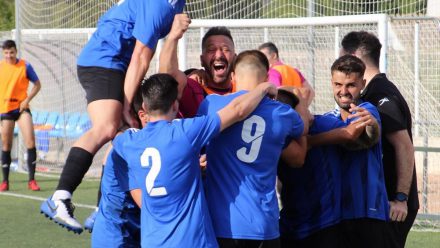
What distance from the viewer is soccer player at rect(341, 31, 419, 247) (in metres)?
6.00

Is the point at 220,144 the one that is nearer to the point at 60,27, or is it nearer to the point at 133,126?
the point at 133,126

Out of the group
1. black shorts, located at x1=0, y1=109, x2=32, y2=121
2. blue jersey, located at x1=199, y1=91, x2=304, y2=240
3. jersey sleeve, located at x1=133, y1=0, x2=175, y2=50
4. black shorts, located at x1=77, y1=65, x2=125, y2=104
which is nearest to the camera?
blue jersey, located at x1=199, y1=91, x2=304, y2=240

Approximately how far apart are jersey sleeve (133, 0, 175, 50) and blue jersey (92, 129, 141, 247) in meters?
0.79

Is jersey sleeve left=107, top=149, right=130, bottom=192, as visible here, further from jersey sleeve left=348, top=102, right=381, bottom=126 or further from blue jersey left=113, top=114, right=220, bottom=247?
jersey sleeve left=348, top=102, right=381, bottom=126

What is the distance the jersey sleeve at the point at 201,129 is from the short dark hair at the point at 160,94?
161 mm

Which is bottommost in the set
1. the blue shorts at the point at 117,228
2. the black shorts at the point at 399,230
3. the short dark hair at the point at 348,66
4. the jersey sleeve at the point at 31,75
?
the black shorts at the point at 399,230

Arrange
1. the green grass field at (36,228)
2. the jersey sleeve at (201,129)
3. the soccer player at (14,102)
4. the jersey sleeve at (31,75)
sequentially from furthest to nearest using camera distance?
the jersey sleeve at (31,75) < the soccer player at (14,102) < the green grass field at (36,228) < the jersey sleeve at (201,129)

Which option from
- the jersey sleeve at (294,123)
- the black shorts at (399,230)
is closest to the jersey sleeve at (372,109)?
the jersey sleeve at (294,123)

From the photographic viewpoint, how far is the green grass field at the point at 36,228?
9602mm

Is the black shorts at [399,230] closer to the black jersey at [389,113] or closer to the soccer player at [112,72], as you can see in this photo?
the black jersey at [389,113]

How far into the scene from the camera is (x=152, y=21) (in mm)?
5980

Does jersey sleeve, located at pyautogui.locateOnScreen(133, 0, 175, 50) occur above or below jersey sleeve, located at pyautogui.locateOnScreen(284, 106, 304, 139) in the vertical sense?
above

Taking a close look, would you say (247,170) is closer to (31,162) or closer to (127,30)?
(127,30)

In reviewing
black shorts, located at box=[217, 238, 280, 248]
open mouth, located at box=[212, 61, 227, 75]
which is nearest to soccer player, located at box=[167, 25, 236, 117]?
open mouth, located at box=[212, 61, 227, 75]
